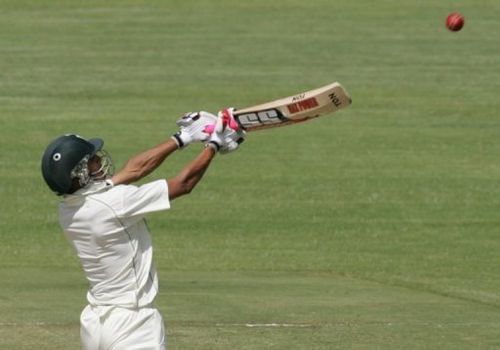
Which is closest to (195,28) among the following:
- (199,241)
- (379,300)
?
(199,241)

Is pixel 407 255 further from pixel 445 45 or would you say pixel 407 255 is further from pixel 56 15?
pixel 56 15

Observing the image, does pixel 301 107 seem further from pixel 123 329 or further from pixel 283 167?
pixel 283 167

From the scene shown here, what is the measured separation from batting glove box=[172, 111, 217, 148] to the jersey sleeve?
3.33 ft

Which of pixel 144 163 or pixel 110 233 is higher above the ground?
pixel 144 163

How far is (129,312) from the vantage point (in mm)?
7008

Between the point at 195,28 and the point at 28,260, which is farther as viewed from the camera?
the point at 195,28

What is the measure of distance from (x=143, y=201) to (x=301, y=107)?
4.82ft

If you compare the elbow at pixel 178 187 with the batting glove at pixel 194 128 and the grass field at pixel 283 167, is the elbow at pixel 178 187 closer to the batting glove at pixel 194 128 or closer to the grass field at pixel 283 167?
the batting glove at pixel 194 128

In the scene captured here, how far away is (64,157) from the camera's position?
6859mm

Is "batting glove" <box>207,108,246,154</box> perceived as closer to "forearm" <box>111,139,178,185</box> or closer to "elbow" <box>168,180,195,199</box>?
"elbow" <box>168,180,195,199</box>

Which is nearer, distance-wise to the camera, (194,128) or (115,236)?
(115,236)

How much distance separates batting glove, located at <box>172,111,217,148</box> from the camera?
7.93 metres

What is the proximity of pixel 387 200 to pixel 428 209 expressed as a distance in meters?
0.63

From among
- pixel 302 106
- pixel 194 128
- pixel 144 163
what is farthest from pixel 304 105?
pixel 144 163
